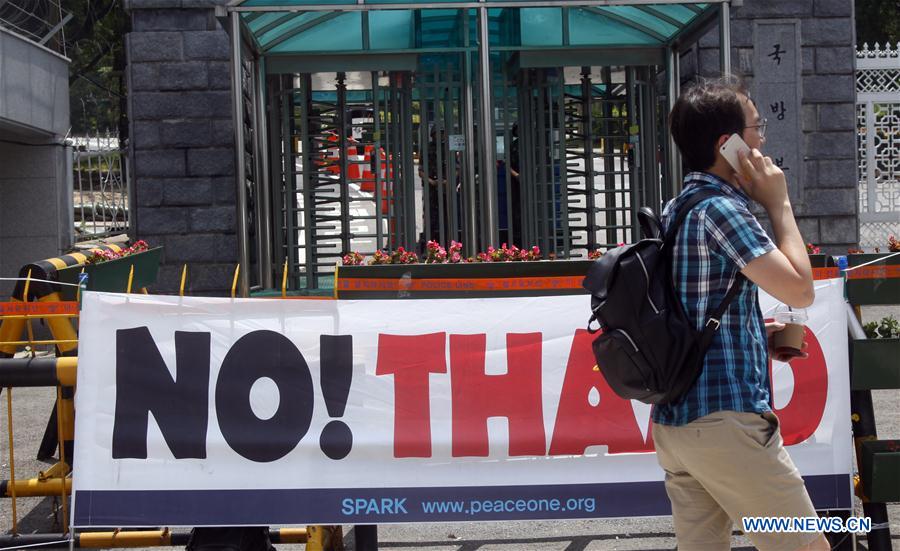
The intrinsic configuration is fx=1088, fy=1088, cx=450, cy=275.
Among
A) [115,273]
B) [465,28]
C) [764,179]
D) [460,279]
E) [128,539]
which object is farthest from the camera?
[465,28]

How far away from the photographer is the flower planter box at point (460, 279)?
5.50 m

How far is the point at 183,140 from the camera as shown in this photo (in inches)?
449

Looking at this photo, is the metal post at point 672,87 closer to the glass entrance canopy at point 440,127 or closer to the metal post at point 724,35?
the glass entrance canopy at point 440,127

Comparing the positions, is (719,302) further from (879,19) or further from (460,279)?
(879,19)

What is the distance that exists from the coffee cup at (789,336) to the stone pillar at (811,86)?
8617 millimetres

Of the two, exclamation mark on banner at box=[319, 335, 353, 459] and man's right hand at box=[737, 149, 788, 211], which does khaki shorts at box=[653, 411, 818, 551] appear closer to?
man's right hand at box=[737, 149, 788, 211]

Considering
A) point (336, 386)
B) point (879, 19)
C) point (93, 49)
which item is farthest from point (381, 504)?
point (879, 19)

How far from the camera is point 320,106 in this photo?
11.8 m

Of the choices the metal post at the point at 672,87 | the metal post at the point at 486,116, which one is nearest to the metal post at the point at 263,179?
Answer: the metal post at the point at 486,116

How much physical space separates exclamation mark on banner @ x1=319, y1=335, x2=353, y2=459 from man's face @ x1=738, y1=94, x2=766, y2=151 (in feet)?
6.74

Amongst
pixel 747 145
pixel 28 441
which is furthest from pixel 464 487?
pixel 28 441

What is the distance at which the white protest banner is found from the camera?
4.46 metres

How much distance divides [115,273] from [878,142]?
9.53 meters

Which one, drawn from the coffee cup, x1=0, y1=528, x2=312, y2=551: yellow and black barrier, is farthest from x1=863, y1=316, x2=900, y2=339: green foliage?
x1=0, y1=528, x2=312, y2=551: yellow and black barrier
